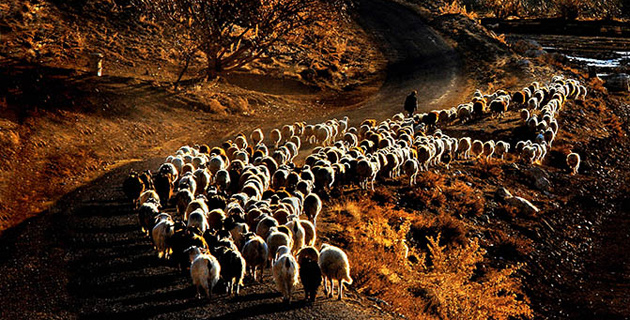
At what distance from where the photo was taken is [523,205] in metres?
18.9

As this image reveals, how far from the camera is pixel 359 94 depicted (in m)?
33.9

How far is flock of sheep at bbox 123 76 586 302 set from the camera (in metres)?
10.0

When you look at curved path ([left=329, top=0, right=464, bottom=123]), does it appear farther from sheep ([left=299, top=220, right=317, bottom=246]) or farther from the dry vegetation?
sheep ([left=299, top=220, right=317, bottom=246])

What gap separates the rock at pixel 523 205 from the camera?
18.7 metres

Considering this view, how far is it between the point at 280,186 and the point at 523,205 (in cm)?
789

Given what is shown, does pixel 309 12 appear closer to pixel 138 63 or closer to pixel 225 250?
pixel 138 63

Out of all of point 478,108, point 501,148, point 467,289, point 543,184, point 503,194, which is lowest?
point 543,184

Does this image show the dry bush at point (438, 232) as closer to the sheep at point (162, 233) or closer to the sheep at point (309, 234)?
the sheep at point (309, 234)

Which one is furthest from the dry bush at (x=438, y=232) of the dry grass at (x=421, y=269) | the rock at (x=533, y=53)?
the rock at (x=533, y=53)

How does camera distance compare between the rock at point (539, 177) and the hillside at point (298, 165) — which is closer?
the hillside at point (298, 165)

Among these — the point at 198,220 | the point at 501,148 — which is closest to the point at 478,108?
the point at 501,148

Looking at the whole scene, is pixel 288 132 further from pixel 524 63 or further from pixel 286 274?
pixel 524 63

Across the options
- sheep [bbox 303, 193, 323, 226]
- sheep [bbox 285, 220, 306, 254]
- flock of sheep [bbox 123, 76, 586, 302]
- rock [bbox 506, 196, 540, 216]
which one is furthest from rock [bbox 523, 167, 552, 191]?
sheep [bbox 285, 220, 306, 254]

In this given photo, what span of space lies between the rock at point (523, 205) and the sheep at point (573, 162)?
5.14m
